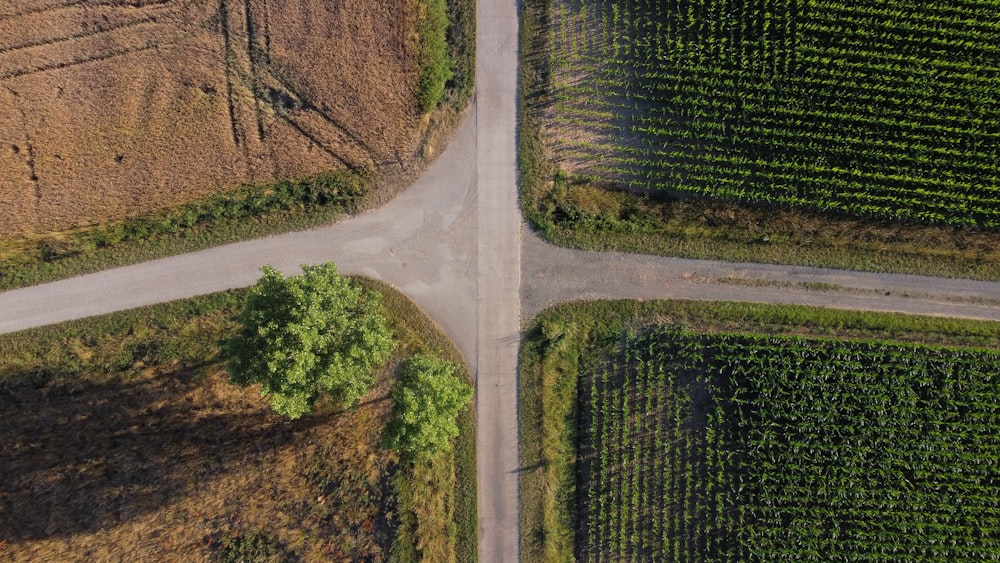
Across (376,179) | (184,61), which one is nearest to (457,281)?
(376,179)

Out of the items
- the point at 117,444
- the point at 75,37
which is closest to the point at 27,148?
the point at 75,37

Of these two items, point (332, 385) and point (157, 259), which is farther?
point (157, 259)

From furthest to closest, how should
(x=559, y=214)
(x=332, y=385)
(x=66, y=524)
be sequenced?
(x=559, y=214) → (x=66, y=524) → (x=332, y=385)

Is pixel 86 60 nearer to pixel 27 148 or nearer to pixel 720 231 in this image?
pixel 27 148

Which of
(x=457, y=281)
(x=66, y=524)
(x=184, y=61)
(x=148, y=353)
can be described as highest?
(x=184, y=61)

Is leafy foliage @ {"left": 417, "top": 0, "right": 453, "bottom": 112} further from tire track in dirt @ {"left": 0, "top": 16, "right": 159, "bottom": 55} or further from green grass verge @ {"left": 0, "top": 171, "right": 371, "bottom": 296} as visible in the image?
tire track in dirt @ {"left": 0, "top": 16, "right": 159, "bottom": 55}

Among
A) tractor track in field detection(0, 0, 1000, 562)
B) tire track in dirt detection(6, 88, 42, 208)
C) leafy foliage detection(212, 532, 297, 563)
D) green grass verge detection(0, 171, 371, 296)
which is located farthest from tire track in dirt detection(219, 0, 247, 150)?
leafy foliage detection(212, 532, 297, 563)

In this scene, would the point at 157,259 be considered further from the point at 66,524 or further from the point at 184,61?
the point at 66,524
